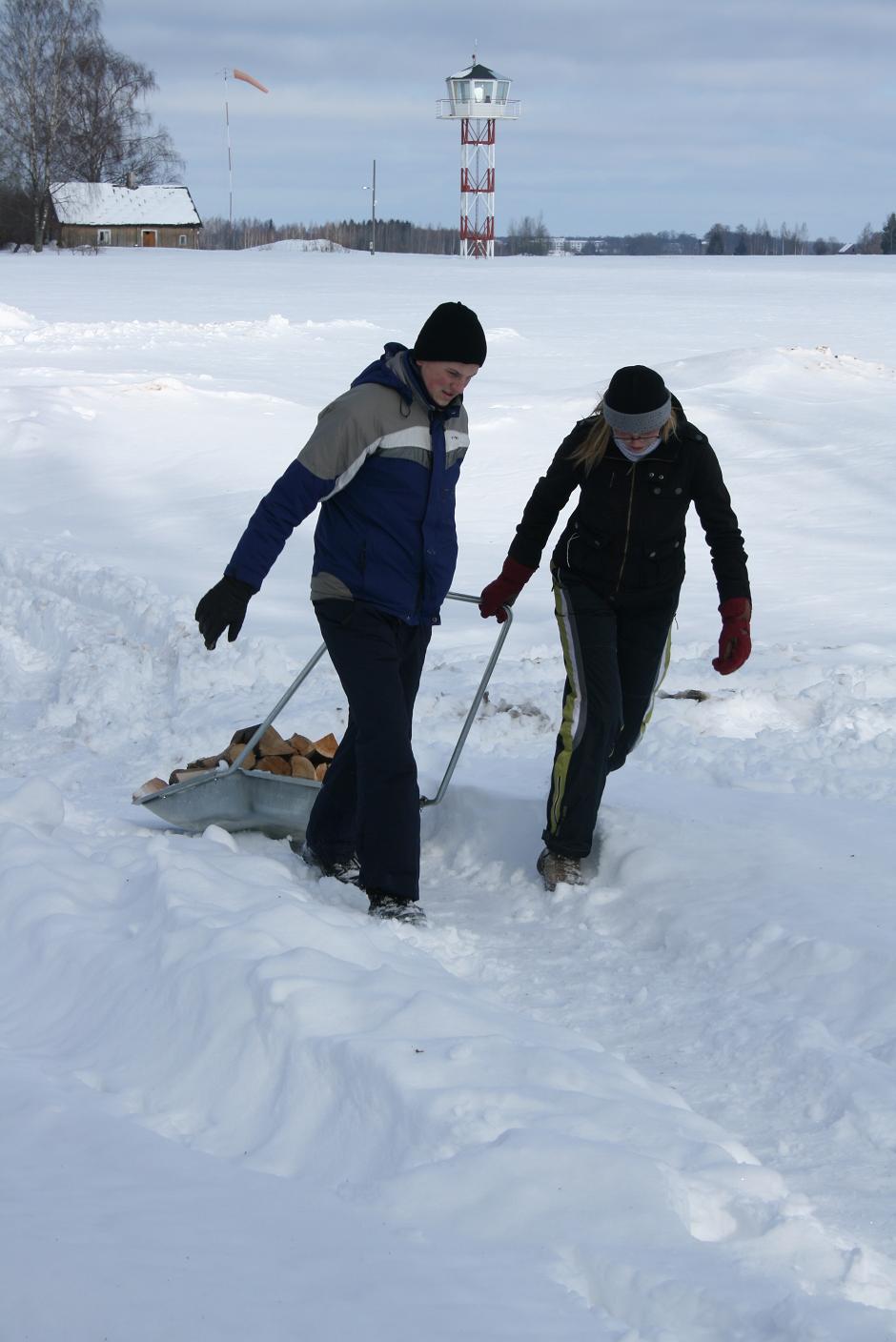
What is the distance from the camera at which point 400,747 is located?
363 cm

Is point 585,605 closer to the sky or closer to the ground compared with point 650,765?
closer to the sky

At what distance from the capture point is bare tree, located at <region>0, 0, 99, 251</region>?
41.9 metres

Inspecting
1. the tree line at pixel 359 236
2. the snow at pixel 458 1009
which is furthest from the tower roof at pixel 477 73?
the snow at pixel 458 1009

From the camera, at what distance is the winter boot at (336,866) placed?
4059mm

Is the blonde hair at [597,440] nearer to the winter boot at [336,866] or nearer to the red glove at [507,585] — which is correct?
the red glove at [507,585]

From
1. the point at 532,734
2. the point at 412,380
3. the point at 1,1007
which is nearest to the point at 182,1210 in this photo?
the point at 1,1007

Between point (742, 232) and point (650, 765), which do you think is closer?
point (650, 765)

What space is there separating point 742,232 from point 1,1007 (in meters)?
62.1

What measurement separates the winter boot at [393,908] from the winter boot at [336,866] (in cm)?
27

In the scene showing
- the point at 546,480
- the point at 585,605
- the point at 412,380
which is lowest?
the point at 585,605

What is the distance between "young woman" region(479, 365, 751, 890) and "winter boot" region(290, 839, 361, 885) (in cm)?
56

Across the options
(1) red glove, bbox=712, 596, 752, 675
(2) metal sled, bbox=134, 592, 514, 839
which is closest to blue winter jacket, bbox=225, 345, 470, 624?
(2) metal sled, bbox=134, 592, 514, 839

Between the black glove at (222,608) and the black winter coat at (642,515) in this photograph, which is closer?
the black glove at (222,608)

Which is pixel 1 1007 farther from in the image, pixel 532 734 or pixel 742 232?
pixel 742 232
